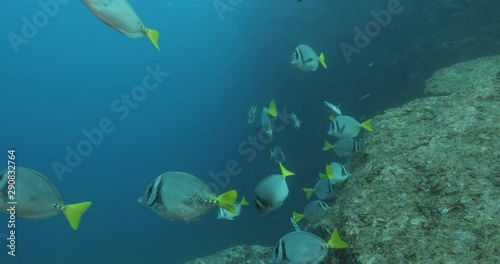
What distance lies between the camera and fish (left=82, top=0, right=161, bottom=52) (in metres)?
2.43

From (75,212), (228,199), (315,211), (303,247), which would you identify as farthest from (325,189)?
(75,212)

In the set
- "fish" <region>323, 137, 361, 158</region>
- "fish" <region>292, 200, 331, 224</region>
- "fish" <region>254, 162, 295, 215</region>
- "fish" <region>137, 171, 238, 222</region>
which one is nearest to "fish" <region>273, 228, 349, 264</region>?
"fish" <region>254, 162, 295, 215</region>

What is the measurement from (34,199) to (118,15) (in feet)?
6.15

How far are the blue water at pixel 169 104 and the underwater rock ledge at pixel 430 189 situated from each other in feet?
36.0

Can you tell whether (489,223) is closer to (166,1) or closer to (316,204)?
(316,204)

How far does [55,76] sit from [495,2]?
8795 cm

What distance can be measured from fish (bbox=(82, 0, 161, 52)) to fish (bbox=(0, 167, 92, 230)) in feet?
4.94

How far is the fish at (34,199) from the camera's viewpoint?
3.03 meters

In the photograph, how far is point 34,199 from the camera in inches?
125

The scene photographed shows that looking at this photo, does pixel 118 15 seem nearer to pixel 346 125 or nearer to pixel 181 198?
pixel 181 198

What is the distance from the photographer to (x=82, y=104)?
91938 millimetres

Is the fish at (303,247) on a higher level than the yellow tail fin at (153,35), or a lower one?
lower

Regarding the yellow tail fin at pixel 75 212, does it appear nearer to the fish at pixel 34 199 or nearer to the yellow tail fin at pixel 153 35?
the fish at pixel 34 199

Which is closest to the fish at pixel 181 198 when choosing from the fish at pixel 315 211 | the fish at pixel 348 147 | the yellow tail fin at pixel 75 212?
the yellow tail fin at pixel 75 212
